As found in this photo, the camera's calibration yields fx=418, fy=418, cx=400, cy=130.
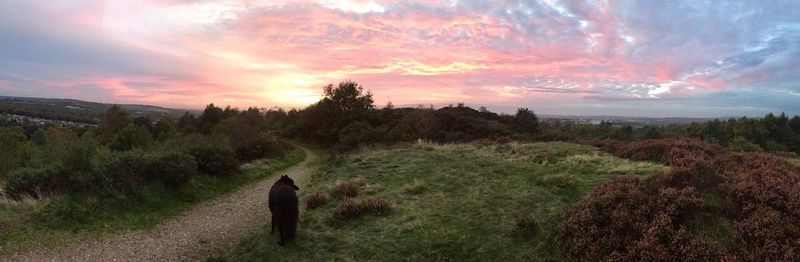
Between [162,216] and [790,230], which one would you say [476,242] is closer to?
[790,230]

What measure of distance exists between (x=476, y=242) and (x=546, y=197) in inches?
133

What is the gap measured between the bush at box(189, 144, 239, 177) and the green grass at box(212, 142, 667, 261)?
5441 millimetres

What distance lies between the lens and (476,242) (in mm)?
9781

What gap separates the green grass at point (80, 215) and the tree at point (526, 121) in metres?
37.7

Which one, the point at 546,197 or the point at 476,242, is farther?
the point at 546,197

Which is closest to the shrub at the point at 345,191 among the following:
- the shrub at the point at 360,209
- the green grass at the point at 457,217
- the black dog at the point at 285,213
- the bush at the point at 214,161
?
the green grass at the point at 457,217

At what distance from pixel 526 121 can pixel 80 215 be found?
43.3 m

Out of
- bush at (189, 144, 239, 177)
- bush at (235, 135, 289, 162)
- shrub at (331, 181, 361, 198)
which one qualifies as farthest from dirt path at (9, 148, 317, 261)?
bush at (235, 135, 289, 162)

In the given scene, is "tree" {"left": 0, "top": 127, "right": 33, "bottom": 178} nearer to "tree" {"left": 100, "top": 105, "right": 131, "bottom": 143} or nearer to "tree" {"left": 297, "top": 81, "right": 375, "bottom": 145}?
"tree" {"left": 100, "top": 105, "right": 131, "bottom": 143}

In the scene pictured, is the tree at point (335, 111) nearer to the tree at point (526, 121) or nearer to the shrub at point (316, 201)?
the tree at point (526, 121)

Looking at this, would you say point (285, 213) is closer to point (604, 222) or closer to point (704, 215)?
point (604, 222)

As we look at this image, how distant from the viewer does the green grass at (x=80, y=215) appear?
1041 centimetres

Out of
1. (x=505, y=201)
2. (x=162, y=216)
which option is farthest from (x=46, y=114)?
(x=505, y=201)

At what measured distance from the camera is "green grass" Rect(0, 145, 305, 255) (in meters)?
10.4
